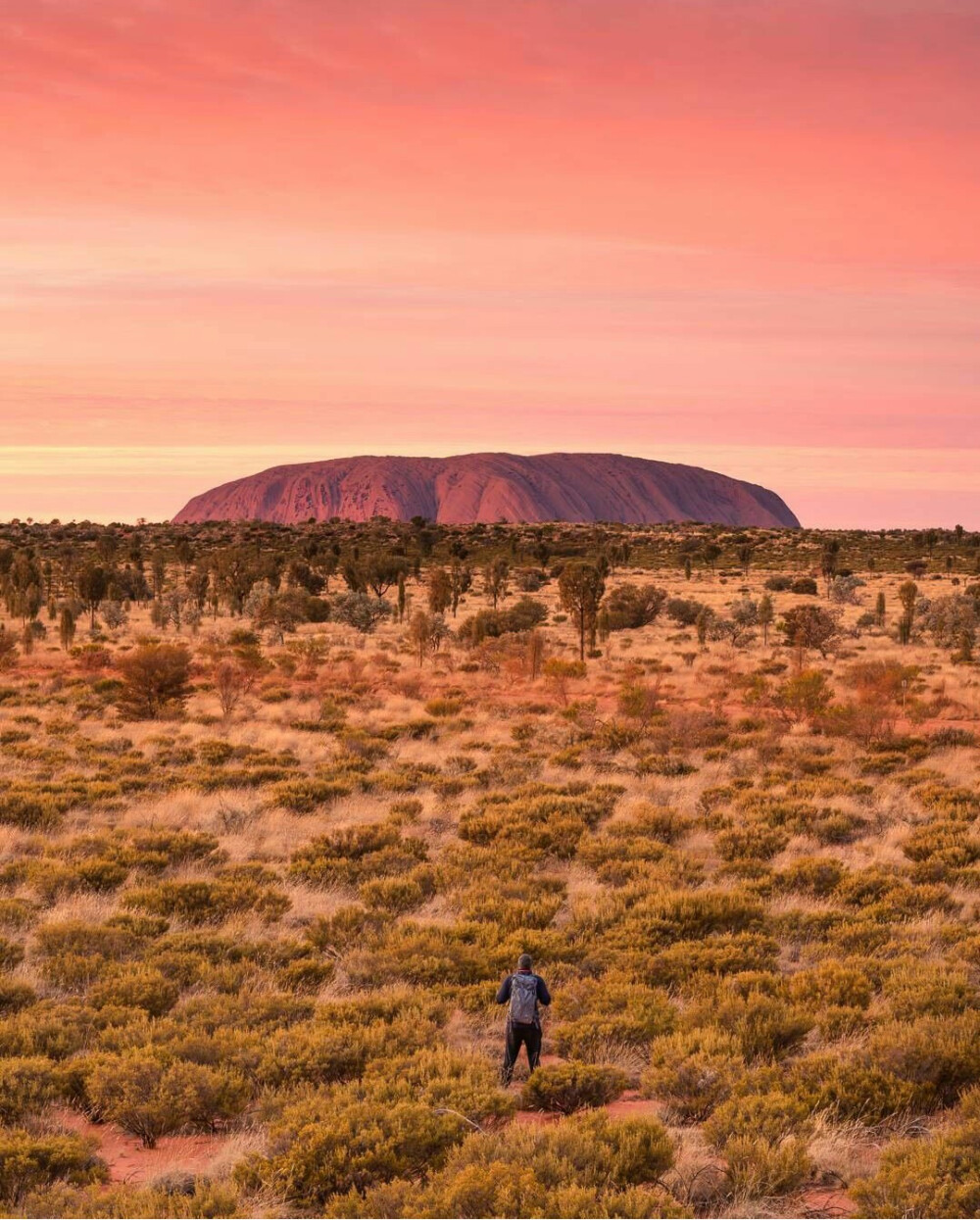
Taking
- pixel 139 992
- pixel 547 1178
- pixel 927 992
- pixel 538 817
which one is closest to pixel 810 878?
pixel 927 992

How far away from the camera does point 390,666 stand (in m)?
39.4

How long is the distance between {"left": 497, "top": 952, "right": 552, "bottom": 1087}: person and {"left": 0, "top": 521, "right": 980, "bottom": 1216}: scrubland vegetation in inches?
9.8

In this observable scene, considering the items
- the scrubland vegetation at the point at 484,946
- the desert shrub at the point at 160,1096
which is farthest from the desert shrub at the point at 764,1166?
the desert shrub at the point at 160,1096

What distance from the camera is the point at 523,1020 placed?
30.5ft

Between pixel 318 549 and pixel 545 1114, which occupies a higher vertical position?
pixel 318 549

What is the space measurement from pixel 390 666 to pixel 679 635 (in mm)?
17329

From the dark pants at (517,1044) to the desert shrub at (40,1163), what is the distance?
3.31m

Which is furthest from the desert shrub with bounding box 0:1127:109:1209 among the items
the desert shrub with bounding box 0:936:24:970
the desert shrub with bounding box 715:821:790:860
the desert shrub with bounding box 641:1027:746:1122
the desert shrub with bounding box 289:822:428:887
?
the desert shrub with bounding box 715:821:790:860

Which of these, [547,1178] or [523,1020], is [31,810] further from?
[547,1178]

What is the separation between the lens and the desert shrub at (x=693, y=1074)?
8.67 m

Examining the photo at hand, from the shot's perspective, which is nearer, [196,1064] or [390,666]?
[196,1064]

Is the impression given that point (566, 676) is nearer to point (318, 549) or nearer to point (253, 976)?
point (253, 976)

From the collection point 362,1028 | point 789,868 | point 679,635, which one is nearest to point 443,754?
point 789,868

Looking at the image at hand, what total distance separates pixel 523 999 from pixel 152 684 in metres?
22.5
